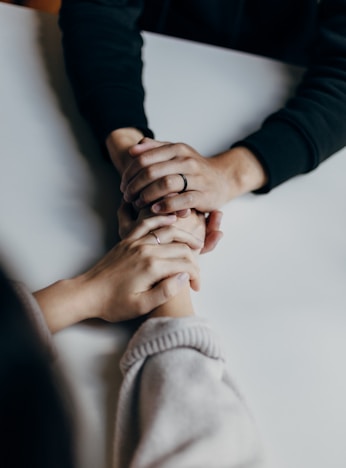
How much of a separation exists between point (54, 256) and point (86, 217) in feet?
0.27

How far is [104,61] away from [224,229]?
0.36m

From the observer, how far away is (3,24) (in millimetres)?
1003

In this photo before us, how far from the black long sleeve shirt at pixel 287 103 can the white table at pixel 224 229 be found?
0.04 meters

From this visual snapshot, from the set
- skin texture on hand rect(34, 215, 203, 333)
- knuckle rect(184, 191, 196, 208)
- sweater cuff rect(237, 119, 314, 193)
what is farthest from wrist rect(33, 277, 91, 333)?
sweater cuff rect(237, 119, 314, 193)

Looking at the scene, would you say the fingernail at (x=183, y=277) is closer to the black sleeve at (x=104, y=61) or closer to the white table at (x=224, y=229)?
the white table at (x=224, y=229)

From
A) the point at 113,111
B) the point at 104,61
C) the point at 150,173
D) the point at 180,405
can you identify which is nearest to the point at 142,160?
the point at 150,173

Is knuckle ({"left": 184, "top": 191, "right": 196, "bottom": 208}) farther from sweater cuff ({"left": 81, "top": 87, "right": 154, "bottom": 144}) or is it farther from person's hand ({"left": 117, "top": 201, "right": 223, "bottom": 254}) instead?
sweater cuff ({"left": 81, "top": 87, "right": 154, "bottom": 144})

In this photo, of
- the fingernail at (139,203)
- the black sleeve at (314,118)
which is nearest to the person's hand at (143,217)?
the fingernail at (139,203)

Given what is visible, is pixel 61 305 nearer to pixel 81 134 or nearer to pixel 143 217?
pixel 143 217

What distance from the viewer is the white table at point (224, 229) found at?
0.64 m

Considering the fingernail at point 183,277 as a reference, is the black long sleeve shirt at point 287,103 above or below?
above

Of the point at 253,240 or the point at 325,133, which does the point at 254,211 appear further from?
the point at 325,133

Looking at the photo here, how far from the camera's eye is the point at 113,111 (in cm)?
92

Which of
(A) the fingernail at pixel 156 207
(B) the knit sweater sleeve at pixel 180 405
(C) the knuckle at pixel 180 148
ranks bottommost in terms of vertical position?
(B) the knit sweater sleeve at pixel 180 405
